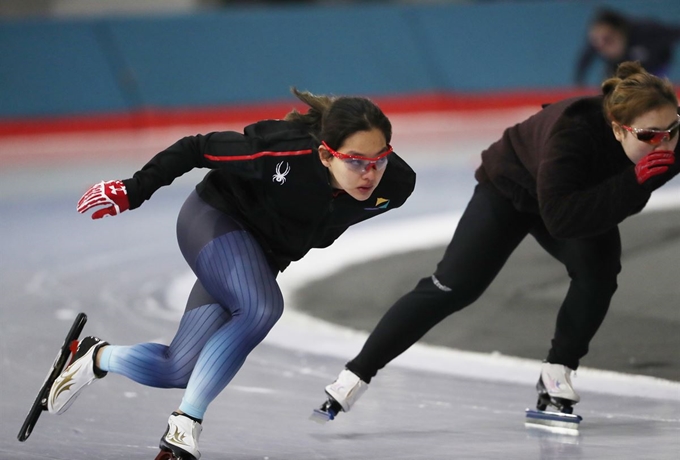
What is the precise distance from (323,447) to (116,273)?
141 inches

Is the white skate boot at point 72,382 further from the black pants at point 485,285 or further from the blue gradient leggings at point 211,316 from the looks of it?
the black pants at point 485,285

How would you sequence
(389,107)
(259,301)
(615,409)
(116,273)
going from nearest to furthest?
(259,301)
(615,409)
(116,273)
(389,107)

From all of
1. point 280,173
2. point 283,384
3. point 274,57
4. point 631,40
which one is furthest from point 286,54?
point 280,173

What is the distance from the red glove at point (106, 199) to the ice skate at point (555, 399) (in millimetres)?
1699

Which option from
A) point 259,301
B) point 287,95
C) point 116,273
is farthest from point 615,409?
point 287,95

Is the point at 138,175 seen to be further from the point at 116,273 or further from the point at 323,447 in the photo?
the point at 116,273

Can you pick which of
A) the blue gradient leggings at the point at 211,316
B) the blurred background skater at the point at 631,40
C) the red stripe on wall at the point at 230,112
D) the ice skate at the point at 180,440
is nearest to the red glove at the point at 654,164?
the blue gradient leggings at the point at 211,316

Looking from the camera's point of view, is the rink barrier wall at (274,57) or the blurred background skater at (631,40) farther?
the rink barrier wall at (274,57)

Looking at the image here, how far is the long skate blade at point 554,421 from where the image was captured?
4168 mm

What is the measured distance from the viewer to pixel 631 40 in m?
9.23

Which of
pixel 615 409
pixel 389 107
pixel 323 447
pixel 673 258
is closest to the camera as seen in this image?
pixel 323 447

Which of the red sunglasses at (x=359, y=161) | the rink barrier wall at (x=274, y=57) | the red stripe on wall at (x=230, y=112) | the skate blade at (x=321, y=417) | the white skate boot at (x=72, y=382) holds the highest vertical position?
the rink barrier wall at (x=274, y=57)

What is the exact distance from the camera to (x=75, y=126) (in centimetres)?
1331

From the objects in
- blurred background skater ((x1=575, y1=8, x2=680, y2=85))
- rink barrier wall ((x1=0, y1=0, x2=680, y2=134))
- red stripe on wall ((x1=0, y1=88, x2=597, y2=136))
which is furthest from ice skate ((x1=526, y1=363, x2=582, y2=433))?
rink barrier wall ((x1=0, y1=0, x2=680, y2=134))
